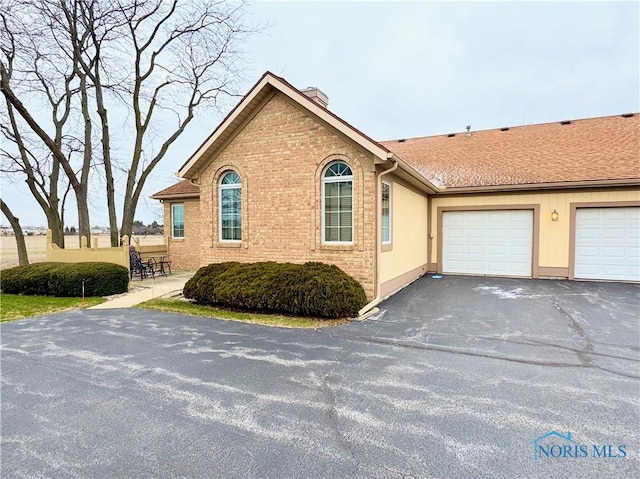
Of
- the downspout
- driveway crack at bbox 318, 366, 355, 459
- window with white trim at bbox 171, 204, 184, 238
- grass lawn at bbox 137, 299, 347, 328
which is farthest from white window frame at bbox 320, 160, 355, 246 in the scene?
window with white trim at bbox 171, 204, 184, 238

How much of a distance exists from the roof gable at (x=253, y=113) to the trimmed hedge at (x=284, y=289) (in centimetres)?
289

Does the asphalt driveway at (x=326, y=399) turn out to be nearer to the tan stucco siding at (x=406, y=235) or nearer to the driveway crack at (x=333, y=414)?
the driveway crack at (x=333, y=414)

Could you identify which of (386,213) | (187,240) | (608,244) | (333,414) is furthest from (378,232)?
(187,240)

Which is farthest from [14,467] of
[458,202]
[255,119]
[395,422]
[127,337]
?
[458,202]

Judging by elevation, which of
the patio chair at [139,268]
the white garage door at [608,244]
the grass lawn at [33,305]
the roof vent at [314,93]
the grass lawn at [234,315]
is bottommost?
the grass lawn at [33,305]

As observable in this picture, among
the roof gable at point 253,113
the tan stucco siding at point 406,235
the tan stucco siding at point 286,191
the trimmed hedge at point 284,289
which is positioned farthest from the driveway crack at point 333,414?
the roof gable at point 253,113

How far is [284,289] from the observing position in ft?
25.8

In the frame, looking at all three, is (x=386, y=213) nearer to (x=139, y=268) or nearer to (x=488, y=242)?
(x=488, y=242)

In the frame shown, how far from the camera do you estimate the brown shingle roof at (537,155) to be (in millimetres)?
11906

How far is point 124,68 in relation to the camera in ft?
56.0

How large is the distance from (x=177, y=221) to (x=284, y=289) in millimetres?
10642

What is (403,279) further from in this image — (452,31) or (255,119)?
(452,31)

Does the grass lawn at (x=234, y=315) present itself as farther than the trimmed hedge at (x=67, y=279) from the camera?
No

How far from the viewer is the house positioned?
8742mm
